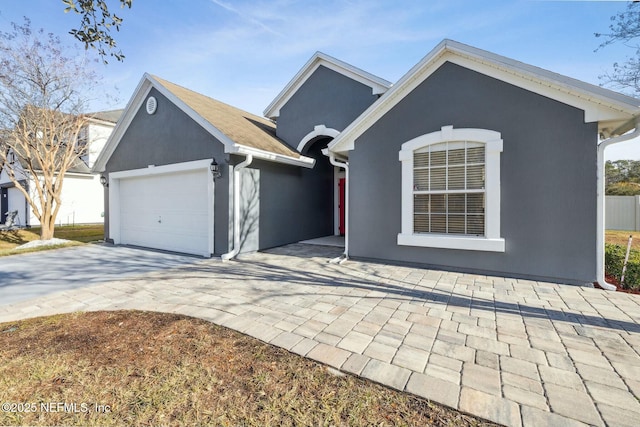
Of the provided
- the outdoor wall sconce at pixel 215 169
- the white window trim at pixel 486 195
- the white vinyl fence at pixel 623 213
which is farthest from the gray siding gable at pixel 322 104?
the white vinyl fence at pixel 623 213

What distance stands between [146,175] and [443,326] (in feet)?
33.8

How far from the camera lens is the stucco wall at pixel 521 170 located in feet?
17.0

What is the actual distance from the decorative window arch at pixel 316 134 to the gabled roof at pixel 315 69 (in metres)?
1.77

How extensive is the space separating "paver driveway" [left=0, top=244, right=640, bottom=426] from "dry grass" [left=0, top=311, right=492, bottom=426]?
0.90 feet

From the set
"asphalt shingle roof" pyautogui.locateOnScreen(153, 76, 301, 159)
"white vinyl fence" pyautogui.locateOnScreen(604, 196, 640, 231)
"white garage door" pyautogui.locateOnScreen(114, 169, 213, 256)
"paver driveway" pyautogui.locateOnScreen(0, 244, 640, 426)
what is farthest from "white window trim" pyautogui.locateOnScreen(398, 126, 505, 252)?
"white vinyl fence" pyautogui.locateOnScreen(604, 196, 640, 231)

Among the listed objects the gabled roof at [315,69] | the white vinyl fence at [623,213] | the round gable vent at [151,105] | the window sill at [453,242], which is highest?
the gabled roof at [315,69]

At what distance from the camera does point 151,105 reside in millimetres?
9797

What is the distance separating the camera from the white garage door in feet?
28.7

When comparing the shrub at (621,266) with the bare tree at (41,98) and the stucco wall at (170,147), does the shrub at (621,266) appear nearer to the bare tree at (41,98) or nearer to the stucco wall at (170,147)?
the stucco wall at (170,147)

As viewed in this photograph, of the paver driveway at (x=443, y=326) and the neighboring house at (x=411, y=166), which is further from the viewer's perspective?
the neighboring house at (x=411, y=166)

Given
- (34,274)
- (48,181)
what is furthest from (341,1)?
(48,181)

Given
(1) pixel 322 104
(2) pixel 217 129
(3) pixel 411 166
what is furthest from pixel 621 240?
(2) pixel 217 129

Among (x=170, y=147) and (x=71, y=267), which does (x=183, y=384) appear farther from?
(x=170, y=147)

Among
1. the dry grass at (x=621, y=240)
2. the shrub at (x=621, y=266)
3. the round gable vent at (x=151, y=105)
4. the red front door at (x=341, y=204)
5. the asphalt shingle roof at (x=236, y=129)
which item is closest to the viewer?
the shrub at (x=621, y=266)
